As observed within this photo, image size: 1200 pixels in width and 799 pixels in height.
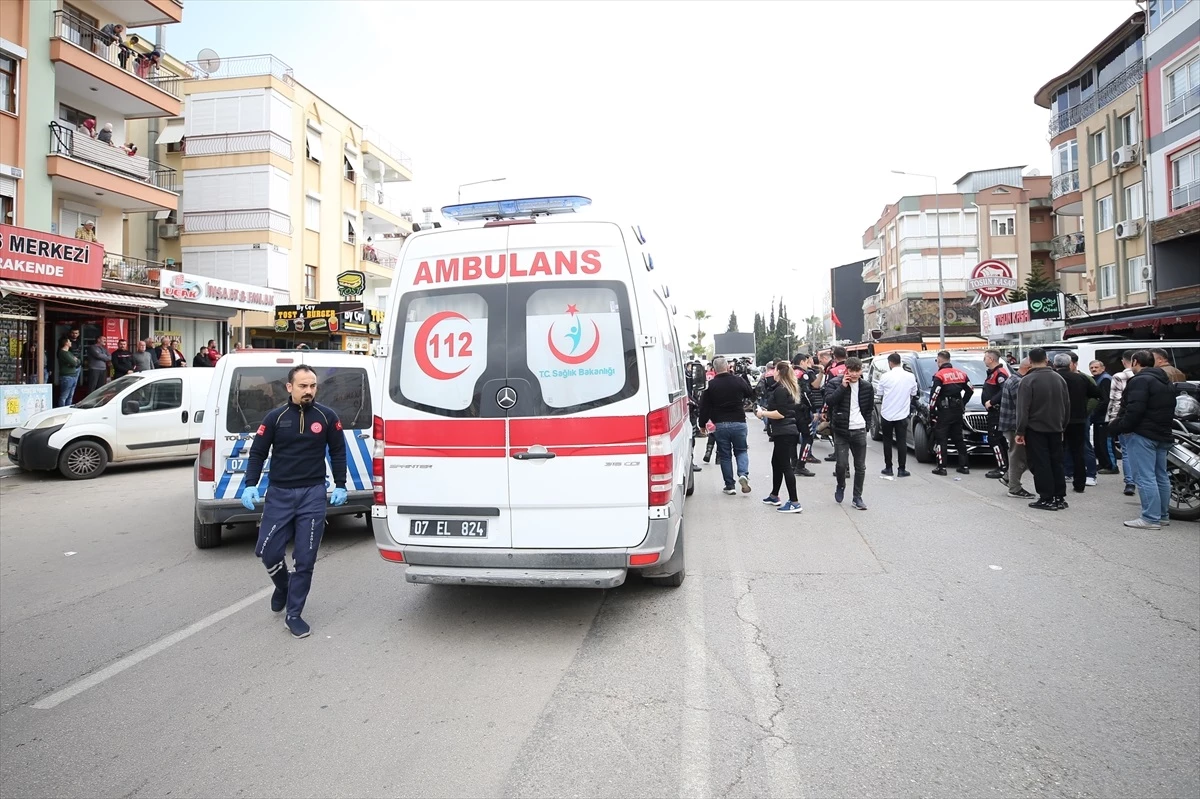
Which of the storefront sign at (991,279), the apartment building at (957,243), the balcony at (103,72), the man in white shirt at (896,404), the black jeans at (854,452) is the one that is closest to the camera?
the black jeans at (854,452)

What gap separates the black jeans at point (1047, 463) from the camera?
907 cm

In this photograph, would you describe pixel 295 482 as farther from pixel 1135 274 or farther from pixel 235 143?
pixel 1135 274

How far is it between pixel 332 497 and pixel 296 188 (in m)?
30.7

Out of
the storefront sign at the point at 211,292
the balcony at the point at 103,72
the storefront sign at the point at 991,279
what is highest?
the balcony at the point at 103,72

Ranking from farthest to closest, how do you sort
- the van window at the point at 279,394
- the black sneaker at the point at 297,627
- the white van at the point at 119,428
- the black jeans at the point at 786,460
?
the white van at the point at 119,428 → the black jeans at the point at 786,460 → the van window at the point at 279,394 → the black sneaker at the point at 297,627

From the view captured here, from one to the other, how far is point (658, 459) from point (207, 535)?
527 centimetres

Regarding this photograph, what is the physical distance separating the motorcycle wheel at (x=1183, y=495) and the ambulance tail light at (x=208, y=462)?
33.1 feet

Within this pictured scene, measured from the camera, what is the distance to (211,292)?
24.0m

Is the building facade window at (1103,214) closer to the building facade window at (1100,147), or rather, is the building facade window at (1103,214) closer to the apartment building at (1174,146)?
the building facade window at (1100,147)

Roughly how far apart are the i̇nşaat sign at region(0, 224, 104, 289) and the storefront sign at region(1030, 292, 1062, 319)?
2779 cm

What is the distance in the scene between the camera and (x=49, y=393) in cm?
1535

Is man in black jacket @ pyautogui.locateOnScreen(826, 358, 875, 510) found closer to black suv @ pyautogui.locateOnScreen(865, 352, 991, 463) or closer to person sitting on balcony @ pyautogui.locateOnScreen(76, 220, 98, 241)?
black suv @ pyautogui.locateOnScreen(865, 352, 991, 463)

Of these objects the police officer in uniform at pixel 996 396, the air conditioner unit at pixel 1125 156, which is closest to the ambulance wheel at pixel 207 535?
the police officer in uniform at pixel 996 396

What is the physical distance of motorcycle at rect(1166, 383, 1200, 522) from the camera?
8062 millimetres
